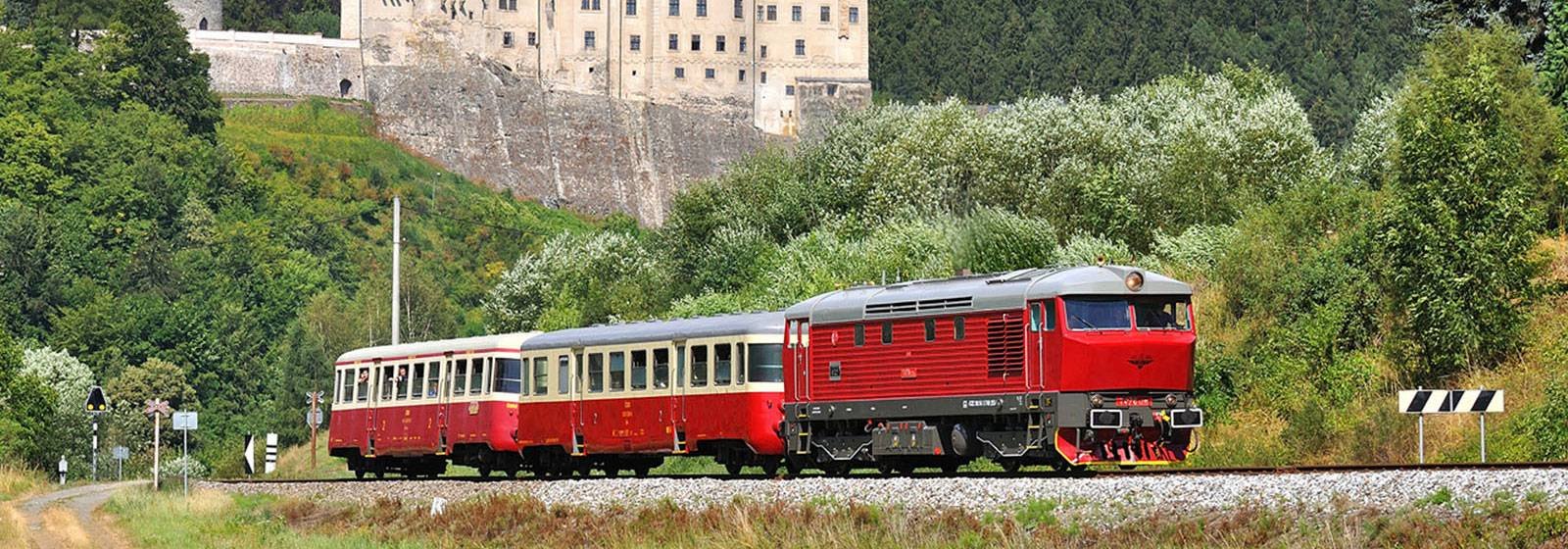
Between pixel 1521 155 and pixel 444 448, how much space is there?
24.4 meters

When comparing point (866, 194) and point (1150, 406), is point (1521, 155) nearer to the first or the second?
point (1150, 406)

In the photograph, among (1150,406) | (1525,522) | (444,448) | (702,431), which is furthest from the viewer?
(444,448)

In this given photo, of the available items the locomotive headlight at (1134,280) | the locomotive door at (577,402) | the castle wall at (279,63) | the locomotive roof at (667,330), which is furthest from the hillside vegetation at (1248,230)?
the castle wall at (279,63)

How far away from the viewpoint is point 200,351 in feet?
462

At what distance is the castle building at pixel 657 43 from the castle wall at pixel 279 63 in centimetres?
199

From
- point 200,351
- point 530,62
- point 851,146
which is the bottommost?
point 200,351

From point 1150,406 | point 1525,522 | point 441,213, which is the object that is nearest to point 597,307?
point 1150,406

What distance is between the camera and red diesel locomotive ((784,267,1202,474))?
1156 inches

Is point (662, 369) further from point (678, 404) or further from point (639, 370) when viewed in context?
point (678, 404)

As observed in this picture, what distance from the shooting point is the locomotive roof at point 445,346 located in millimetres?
41594

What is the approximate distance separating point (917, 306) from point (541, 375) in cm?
1052

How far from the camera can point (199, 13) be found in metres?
184

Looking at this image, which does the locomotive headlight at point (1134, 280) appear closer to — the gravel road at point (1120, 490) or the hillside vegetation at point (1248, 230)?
the gravel road at point (1120, 490)

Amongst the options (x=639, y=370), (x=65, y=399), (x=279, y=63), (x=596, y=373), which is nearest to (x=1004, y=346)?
(x=639, y=370)
